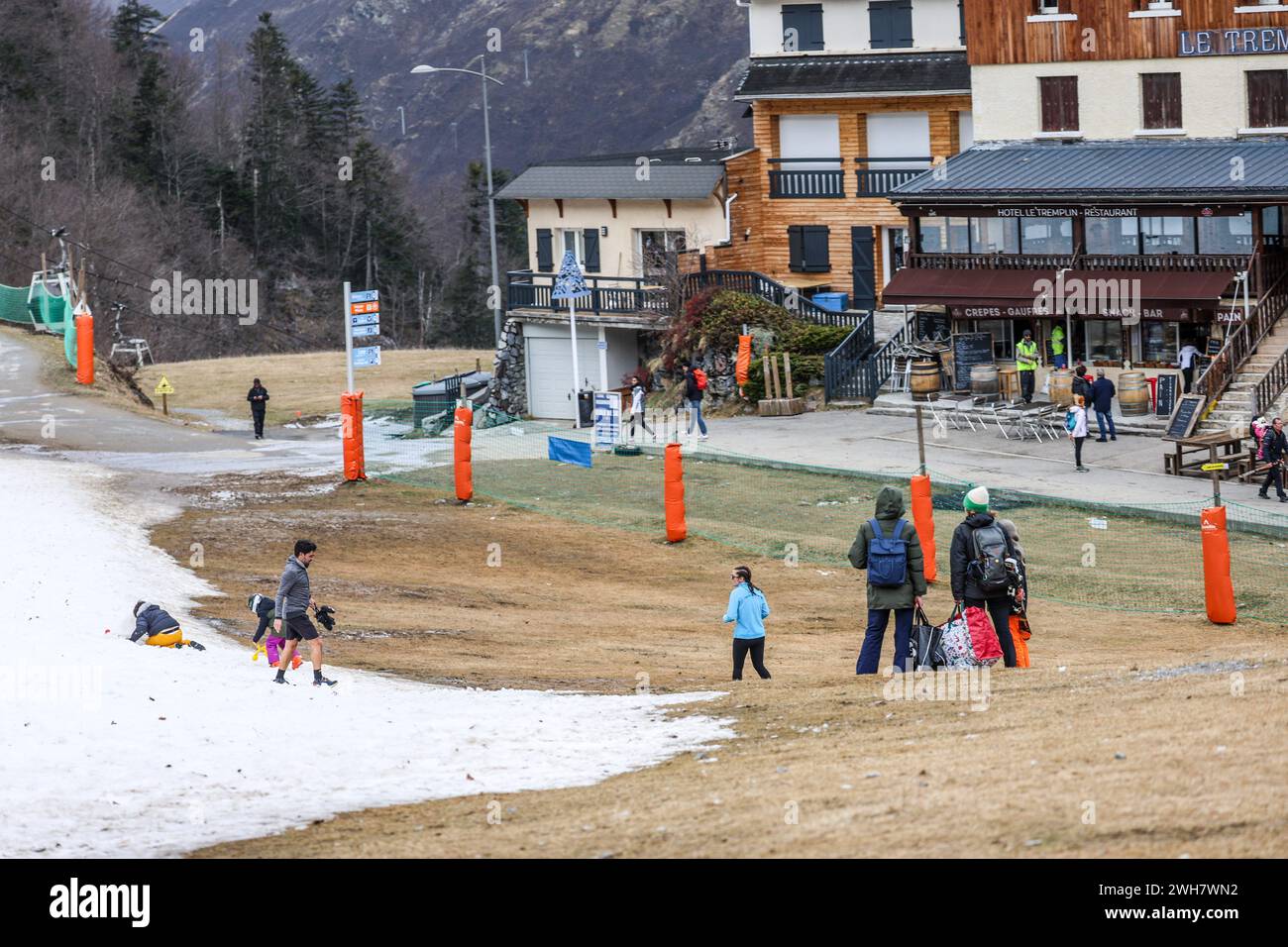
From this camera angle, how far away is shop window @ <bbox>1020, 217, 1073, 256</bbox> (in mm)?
42344

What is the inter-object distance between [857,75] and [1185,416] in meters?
19.4

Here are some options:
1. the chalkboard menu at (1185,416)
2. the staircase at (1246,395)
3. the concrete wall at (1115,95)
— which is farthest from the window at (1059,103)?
the chalkboard menu at (1185,416)

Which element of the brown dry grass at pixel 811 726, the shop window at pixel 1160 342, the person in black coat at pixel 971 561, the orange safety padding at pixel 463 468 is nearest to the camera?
the brown dry grass at pixel 811 726

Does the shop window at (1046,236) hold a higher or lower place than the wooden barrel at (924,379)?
higher

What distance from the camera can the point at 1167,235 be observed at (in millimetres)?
40625

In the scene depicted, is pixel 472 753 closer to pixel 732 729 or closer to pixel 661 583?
pixel 732 729

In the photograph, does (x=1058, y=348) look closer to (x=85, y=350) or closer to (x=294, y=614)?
(x=85, y=350)

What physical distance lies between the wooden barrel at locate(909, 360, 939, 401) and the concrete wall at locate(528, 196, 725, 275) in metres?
12.2

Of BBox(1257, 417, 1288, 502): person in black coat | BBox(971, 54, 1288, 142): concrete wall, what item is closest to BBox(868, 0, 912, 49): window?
BBox(971, 54, 1288, 142): concrete wall

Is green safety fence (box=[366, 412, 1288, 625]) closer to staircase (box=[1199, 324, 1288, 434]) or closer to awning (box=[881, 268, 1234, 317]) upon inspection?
staircase (box=[1199, 324, 1288, 434])

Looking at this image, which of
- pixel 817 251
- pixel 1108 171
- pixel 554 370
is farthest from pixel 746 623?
pixel 817 251

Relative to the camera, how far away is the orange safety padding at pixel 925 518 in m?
25.5

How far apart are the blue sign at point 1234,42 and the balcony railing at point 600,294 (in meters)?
15.4

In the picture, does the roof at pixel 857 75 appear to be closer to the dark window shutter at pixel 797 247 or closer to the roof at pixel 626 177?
the roof at pixel 626 177
